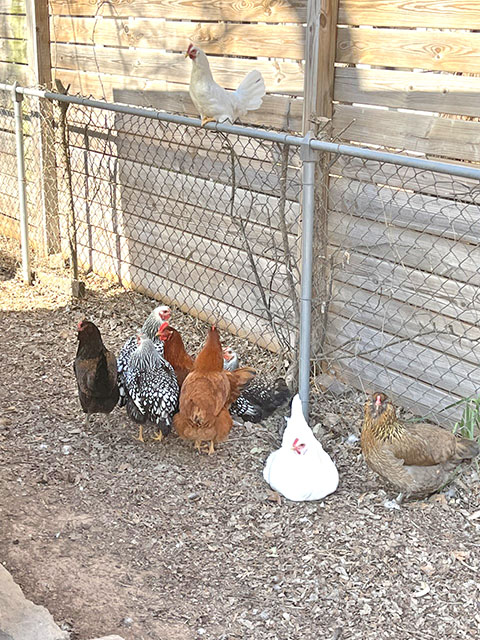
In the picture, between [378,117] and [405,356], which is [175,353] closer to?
[405,356]

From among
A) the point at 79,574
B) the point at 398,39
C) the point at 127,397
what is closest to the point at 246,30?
the point at 398,39

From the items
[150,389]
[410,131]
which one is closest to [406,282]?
[410,131]

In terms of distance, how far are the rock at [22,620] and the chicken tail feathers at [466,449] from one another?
1845 mm

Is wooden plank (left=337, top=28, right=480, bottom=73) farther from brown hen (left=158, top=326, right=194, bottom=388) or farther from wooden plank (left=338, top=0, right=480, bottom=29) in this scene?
brown hen (left=158, top=326, right=194, bottom=388)

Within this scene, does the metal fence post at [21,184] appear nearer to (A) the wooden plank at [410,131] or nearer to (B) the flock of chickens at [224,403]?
(B) the flock of chickens at [224,403]

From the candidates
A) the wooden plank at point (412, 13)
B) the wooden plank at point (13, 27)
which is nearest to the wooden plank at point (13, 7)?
the wooden plank at point (13, 27)

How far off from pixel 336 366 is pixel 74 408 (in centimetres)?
155

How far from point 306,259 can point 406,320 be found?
0.74 m

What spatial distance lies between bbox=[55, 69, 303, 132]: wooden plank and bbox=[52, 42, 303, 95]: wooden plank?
5 cm

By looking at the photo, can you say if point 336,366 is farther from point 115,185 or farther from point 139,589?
point 115,185

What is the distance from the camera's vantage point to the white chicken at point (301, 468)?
3.36 metres

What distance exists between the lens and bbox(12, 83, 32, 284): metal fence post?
571 cm

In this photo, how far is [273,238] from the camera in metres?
4.45

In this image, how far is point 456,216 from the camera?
3.56 m
